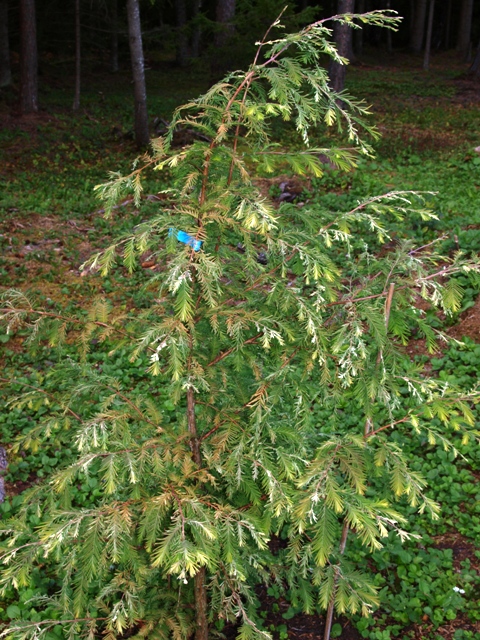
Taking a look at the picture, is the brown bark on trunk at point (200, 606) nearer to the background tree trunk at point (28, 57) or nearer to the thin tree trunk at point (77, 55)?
the background tree trunk at point (28, 57)

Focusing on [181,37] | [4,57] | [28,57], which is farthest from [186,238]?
[181,37]

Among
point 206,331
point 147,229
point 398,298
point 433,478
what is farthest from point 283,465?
point 433,478

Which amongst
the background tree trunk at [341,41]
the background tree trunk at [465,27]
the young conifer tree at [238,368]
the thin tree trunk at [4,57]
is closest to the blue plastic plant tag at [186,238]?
the young conifer tree at [238,368]

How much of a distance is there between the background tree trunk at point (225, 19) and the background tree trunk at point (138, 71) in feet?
6.47

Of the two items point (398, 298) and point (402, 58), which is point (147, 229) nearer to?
point (398, 298)

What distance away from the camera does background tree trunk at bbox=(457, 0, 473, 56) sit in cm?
2948

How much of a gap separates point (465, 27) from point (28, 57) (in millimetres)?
24241

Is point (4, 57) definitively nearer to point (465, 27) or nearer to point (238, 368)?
point (238, 368)

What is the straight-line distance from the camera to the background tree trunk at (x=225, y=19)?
1402 cm

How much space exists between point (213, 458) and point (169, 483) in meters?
0.28

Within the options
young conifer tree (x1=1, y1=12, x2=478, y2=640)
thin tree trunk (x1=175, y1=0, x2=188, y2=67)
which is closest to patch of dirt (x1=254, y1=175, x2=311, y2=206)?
young conifer tree (x1=1, y1=12, x2=478, y2=640)

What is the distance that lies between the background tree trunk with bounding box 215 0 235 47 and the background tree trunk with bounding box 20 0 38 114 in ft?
18.7

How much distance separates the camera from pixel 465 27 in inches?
1197

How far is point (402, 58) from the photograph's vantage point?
111ft
